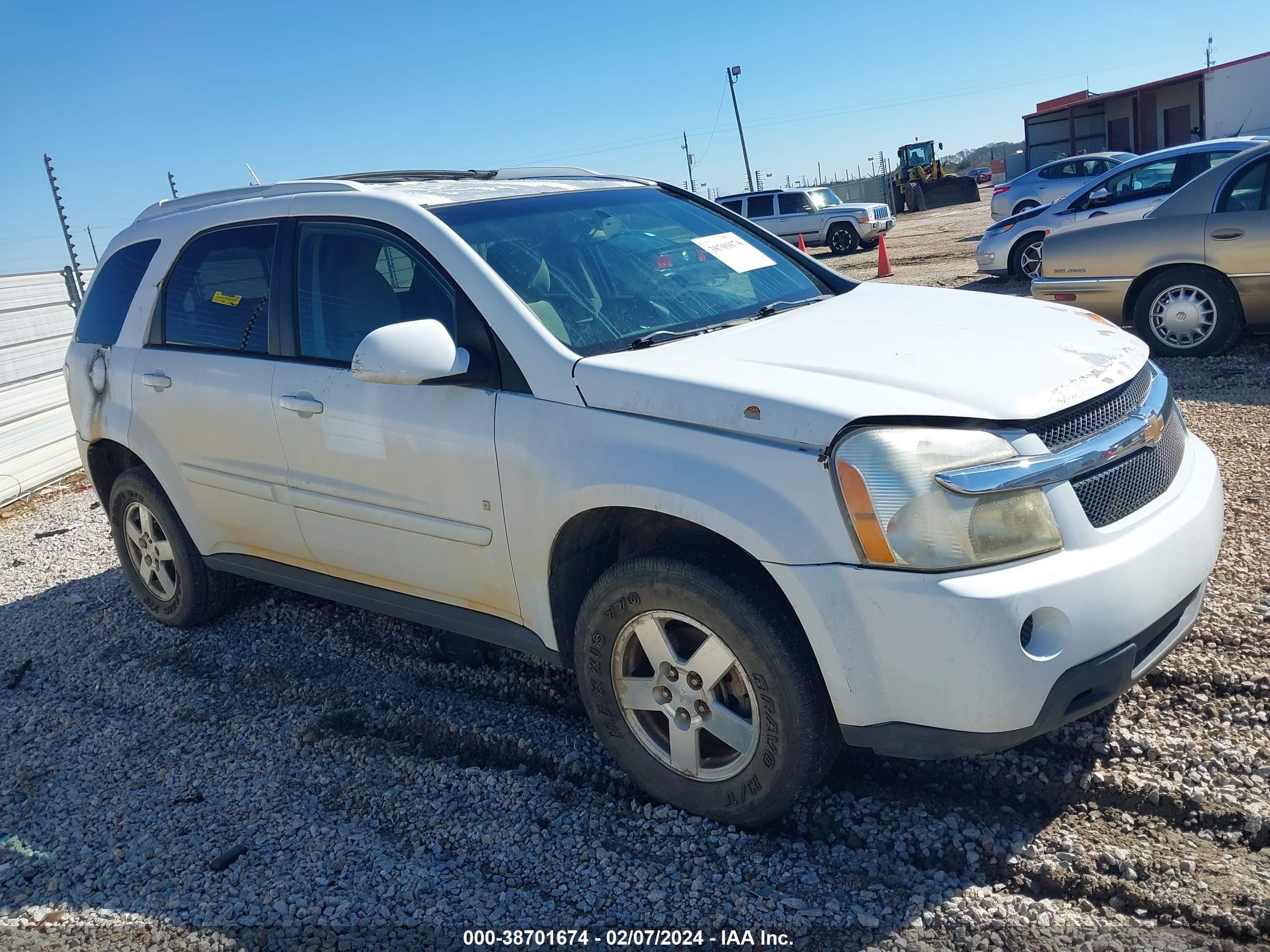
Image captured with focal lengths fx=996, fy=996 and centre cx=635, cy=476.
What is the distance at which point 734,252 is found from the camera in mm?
3959

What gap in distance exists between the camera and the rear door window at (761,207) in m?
25.0

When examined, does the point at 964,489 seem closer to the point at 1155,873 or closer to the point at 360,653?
the point at 1155,873

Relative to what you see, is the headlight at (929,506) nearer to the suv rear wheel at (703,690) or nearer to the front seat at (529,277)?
the suv rear wheel at (703,690)

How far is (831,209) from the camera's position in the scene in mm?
24141

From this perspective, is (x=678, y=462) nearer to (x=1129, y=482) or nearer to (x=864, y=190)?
(x=1129, y=482)

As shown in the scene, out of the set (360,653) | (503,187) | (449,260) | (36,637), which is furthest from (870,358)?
(36,637)

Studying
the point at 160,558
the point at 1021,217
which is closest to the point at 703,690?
the point at 160,558

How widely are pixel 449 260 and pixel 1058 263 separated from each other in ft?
21.0

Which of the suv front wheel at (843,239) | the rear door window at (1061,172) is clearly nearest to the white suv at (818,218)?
the suv front wheel at (843,239)

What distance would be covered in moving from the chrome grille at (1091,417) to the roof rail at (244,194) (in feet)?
8.48

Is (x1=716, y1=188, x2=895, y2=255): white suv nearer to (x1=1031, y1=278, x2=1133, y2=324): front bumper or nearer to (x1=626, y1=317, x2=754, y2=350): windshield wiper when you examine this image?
(x1=1031, y1=278, x2=1133, y2=324): front bumper

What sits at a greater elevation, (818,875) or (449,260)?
(449,260)

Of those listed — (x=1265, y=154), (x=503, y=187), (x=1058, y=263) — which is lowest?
(x=1058, y=263)

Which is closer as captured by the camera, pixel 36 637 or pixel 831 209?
pixel 36 637
